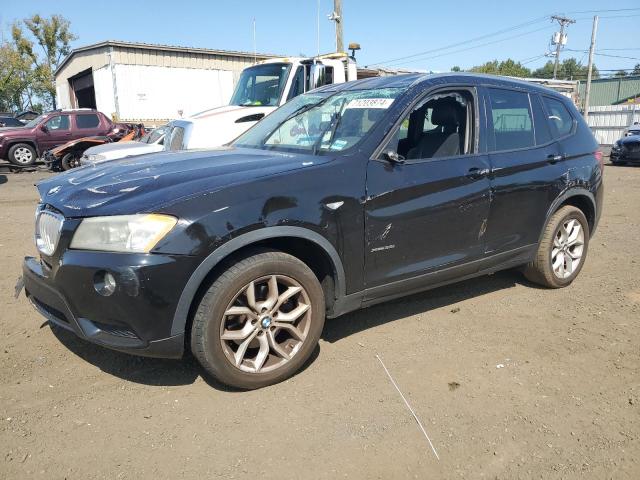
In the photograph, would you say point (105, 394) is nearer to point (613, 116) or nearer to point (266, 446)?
point (266, 446)

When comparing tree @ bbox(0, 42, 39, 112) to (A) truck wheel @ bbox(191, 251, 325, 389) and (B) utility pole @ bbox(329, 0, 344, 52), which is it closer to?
(B) utility pole @ bbox(329, 0, 344, 52)

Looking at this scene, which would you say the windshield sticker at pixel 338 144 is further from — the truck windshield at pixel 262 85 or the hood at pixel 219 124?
the truck windshield at pixel 262 85

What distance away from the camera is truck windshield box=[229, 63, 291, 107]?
29.5ft

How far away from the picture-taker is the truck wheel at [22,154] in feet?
54.6

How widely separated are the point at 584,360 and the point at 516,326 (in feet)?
1.99

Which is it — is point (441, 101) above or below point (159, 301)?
above

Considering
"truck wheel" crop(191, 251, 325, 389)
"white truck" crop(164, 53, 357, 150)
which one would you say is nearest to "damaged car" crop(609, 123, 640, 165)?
"white truck" crop(164, 53, 357, 150)

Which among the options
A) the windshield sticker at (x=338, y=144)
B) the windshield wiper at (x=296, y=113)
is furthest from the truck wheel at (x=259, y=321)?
the windshield wiper at (x=296, y=113)

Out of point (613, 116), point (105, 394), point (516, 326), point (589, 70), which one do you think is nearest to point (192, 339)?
point (105, 394)

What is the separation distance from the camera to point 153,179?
9.80 feet

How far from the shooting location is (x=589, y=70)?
33188mm

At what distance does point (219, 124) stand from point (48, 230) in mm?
5528

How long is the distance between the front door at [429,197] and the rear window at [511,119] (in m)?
0.21

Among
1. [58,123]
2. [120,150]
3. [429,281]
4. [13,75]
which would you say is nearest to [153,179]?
[429,281]
